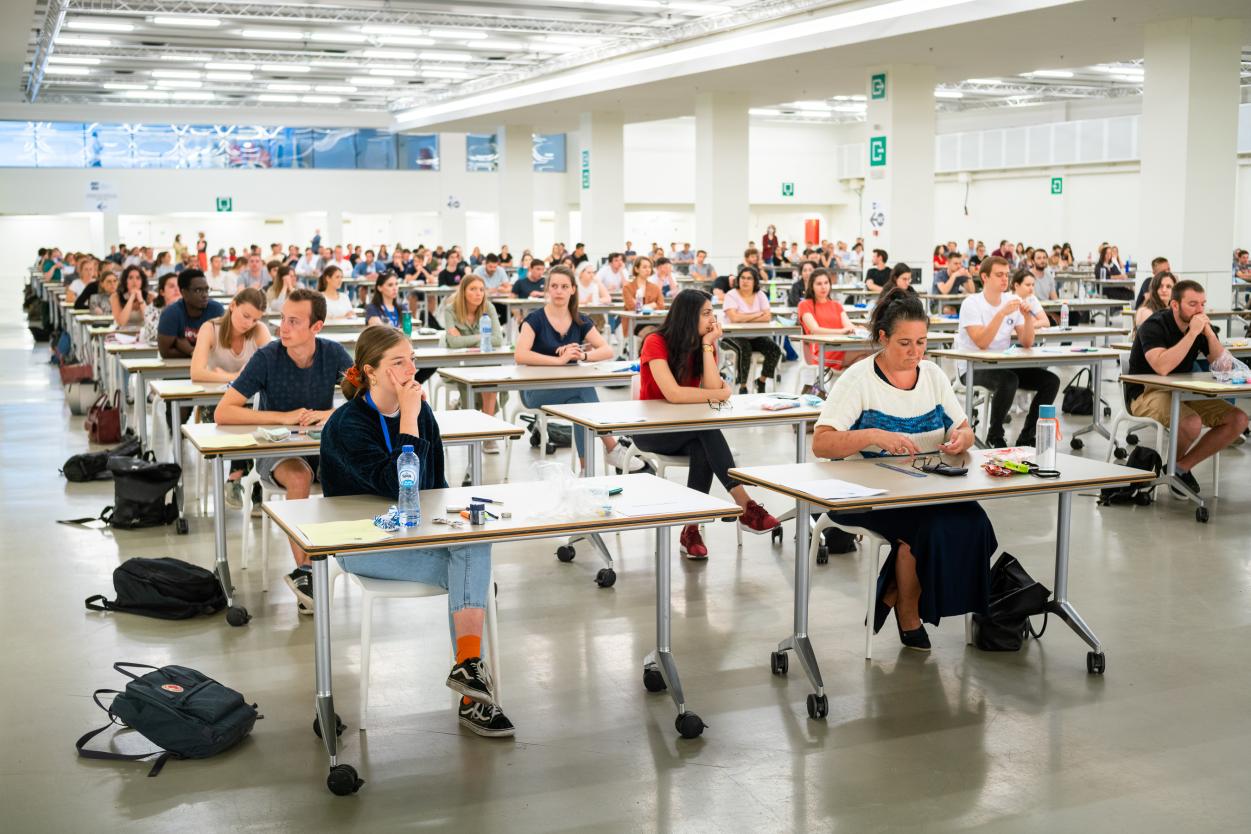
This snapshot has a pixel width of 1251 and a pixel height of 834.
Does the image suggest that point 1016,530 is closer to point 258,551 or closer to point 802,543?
point 802,543

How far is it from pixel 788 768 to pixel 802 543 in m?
0.80

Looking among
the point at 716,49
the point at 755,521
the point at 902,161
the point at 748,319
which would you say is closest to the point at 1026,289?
the point at 748,319

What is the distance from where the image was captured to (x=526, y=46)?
1889 centimetres

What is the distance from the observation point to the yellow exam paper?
11.2ft

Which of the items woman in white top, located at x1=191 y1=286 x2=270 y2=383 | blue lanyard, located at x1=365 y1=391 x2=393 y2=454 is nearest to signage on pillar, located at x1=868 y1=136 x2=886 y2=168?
woman in white top, located at x1=191 y1=286 x2=270 y2=383

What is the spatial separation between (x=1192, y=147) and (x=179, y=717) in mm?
12293

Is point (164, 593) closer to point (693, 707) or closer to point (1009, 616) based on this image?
point (693, 707)

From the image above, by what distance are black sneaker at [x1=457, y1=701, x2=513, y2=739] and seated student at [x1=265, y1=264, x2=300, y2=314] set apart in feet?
23.2

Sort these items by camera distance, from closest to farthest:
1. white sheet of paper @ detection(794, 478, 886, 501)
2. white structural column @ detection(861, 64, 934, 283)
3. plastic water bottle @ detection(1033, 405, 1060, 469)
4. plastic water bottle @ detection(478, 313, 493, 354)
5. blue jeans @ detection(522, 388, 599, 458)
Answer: white sheet of paper @ detection(794, 478, 886, 501) < plastic water bottle @ detection(1033, 405, 1060, 469) < blue jeans @ detection(522, 388, 599, 458) < plastic water bottle @ detection(478, 313, 493, 354) < white structural column @ detection(861, 64, 934, 283)

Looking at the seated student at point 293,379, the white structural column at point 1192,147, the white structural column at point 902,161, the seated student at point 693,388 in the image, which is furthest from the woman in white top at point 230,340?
the white structural column at point 902,161

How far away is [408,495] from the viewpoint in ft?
12.1

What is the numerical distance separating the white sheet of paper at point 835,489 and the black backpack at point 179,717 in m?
1.87

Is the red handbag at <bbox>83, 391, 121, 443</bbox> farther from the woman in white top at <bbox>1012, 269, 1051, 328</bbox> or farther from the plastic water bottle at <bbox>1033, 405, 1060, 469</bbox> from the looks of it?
the plastic water bottle at <bbox>1033, 405, 1060, 469</bbox>

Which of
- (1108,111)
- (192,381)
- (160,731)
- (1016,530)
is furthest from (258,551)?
(1108,111)
